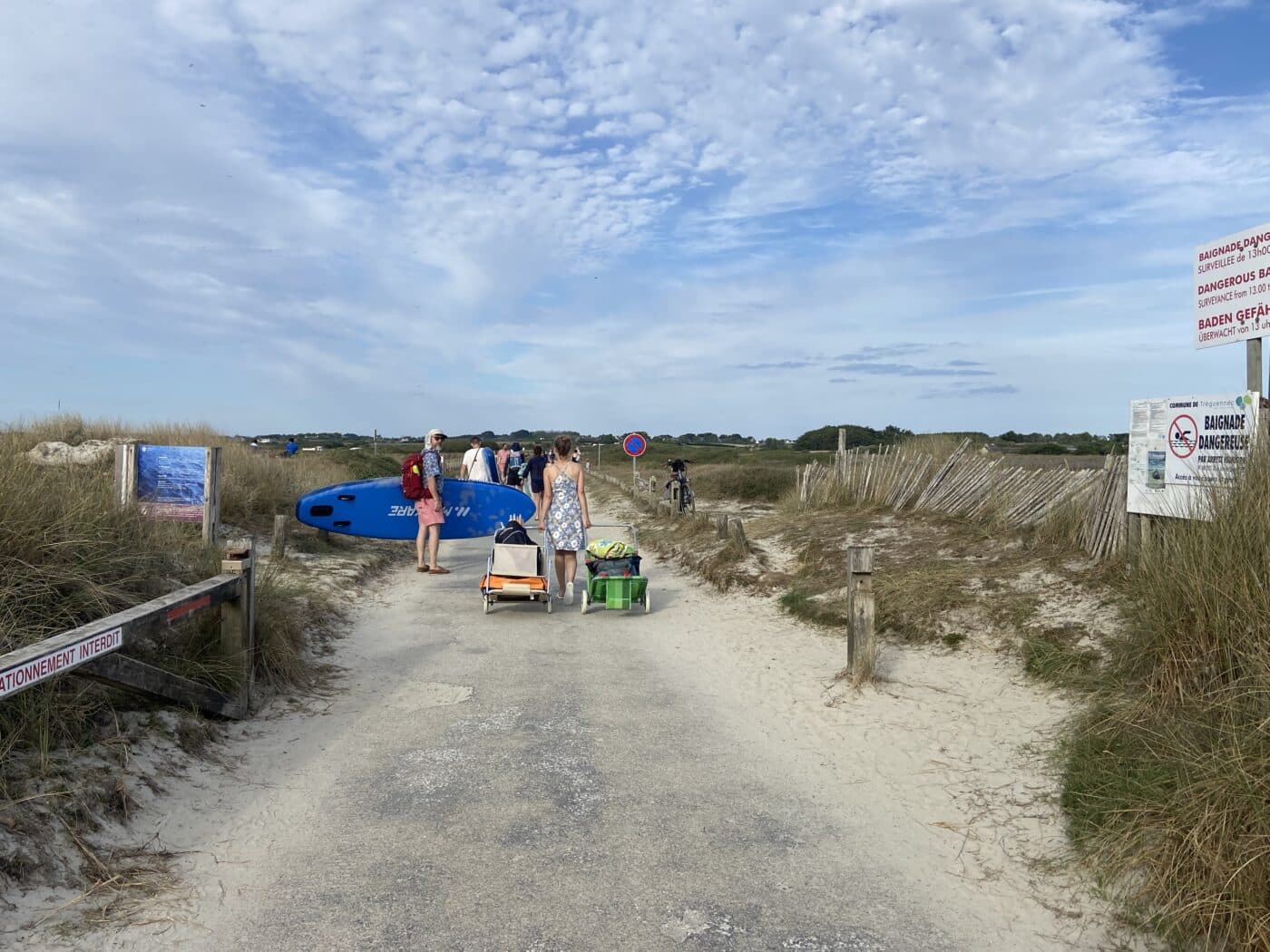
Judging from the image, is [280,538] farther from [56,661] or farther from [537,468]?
[537,468]

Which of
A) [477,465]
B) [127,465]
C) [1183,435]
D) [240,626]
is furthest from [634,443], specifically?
[240,626]

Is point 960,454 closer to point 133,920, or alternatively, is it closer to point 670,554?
point 670,554

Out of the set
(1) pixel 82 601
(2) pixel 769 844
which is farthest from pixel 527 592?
(2) pixel 769 844

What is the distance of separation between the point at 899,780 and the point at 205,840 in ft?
12.1

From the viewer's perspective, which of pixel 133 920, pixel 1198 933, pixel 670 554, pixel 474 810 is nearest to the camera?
pixel 1198 933

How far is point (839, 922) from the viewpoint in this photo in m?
3.51

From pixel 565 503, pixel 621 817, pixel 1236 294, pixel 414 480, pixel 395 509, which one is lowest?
pixel 621 817

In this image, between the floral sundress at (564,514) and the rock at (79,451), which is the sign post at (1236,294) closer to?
the floral sundress at (564,514)

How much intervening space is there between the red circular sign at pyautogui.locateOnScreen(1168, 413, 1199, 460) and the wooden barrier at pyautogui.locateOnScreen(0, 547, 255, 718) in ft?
22.8

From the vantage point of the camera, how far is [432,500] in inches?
476

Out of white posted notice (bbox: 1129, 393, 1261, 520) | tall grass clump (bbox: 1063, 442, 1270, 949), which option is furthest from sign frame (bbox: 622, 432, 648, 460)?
tall grass clump (bbox: 1063, 442, 1270, 949)

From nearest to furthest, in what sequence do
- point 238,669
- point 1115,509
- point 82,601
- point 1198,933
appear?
point 1198,933 → point 82,601 → point 238,669 → point 1115,509

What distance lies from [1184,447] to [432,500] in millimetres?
8835

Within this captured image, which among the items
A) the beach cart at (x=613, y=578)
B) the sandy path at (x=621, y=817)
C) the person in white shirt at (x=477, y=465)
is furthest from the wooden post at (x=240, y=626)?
the person in white shirt at (x=477, y=465)
